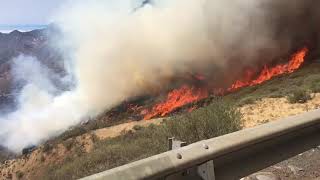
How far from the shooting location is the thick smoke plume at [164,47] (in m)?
36.9

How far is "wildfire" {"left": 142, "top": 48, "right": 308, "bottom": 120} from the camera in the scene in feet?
113

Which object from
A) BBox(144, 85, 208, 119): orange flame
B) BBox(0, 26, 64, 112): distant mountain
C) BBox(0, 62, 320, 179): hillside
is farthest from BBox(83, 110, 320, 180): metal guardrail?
BBox(0, 26, 64, 112): distant mountain

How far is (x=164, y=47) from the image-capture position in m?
39.9

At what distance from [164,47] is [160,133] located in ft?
88.7

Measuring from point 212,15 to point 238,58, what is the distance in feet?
13.2

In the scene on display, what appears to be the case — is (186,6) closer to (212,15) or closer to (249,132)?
(212,15)

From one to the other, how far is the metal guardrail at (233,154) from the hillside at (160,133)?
145 centimetres

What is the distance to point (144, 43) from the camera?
A: 4088 cm

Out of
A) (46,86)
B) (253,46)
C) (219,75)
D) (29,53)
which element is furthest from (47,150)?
(29,53)

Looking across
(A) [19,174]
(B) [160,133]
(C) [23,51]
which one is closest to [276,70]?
(A) [19,174]

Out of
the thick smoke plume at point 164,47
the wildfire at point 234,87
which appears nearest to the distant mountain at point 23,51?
the thick smoke plume at point 164,47

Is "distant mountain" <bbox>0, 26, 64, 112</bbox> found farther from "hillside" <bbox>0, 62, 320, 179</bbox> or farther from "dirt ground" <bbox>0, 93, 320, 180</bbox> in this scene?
"dirt ground" <bbox>0, 93, 320, 180</bbox>

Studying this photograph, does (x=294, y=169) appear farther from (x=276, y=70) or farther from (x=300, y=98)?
(x=276, y=70)

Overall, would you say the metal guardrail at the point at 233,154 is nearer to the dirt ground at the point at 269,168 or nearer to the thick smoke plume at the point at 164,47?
the dirt ground at the point at 269,168
